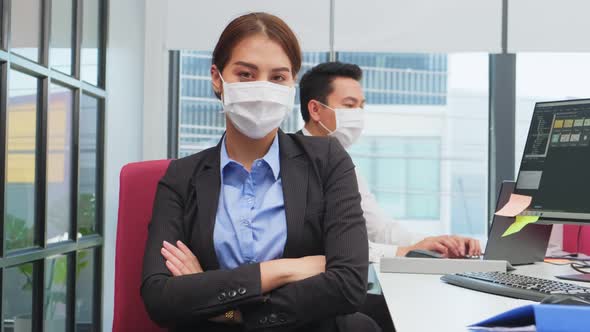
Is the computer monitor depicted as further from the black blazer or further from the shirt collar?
the shirt collar

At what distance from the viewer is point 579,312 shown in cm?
80

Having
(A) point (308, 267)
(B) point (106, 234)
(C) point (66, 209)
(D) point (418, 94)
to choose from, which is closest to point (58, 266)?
(C) point (66, 209)

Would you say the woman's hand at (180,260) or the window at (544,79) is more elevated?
the window at (544,79)

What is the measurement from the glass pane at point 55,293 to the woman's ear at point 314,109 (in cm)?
119

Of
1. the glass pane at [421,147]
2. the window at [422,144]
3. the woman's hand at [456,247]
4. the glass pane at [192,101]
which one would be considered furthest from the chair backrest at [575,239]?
the glass pane at [421,147]

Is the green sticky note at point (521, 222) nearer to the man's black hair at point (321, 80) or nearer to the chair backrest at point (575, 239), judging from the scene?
the chair backrest at point (575, 239)

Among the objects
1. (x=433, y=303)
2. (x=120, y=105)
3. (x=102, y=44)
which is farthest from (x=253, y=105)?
(x=120, y=105)

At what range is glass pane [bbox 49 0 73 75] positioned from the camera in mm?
2461

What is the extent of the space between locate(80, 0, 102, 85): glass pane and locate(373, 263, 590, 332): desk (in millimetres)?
1654

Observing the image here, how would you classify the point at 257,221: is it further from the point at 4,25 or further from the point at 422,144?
the point at 422,144

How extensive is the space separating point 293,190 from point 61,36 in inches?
57.1

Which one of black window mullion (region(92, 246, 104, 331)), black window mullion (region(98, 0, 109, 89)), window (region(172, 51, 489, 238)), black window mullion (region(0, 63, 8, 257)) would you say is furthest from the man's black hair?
window (region(172, 51, 489, 238))

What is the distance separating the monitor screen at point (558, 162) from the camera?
1765 mm

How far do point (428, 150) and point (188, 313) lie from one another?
10.5 m
